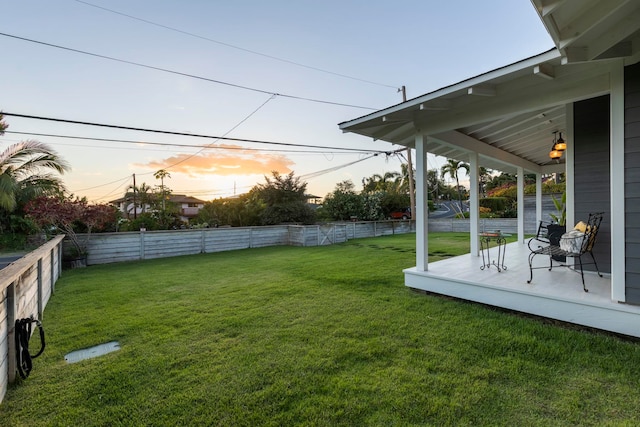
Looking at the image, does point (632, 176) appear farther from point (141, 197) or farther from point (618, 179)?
point (141, 197)

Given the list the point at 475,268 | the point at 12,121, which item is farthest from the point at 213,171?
the point at 475,268

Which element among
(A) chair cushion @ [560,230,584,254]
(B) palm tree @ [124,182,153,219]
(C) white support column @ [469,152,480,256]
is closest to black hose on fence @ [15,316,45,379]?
(A) chair cushion @ [560,230,584,254]

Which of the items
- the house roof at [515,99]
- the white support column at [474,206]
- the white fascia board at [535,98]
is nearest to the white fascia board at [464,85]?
the house roof at [515,99]

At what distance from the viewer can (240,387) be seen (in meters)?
1.99

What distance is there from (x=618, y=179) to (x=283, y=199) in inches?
459

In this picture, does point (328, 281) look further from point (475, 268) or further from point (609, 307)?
point (609, 307)

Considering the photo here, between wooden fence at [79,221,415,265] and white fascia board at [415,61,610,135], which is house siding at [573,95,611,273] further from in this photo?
wooden fence at [79,221,415,265]

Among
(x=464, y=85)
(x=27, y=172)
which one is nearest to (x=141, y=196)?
(x=27, y=172)

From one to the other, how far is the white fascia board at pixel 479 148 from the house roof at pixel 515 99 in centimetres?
2

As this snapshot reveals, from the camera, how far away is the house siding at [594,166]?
3.95 m

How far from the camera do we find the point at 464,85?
321 cm

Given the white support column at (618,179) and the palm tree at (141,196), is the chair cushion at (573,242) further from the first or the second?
the palm tree at (141,196)

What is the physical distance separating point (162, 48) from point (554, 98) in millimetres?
8953

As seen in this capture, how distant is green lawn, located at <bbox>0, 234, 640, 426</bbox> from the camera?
1718mm
